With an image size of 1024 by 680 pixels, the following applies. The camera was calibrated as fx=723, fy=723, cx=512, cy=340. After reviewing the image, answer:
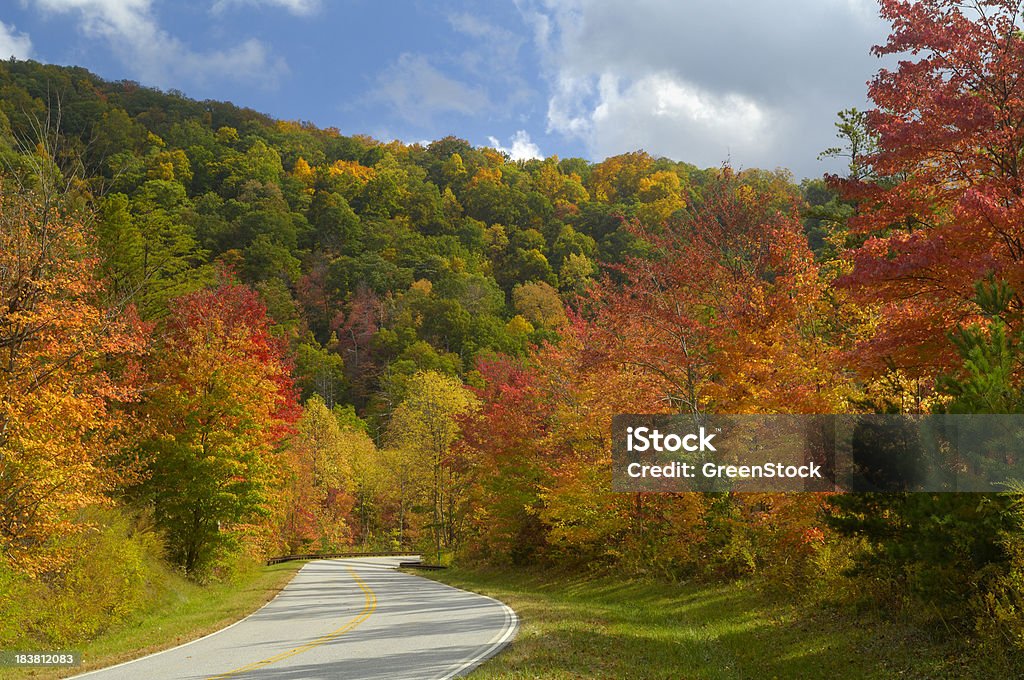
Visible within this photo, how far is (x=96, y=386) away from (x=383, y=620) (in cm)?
948

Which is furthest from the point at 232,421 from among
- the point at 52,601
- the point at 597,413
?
the point at 597,413

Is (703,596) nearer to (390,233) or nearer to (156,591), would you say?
(156,591)

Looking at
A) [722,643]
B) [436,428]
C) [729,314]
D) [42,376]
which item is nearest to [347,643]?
[722,643]

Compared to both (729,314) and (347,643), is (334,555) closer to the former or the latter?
(347,643)

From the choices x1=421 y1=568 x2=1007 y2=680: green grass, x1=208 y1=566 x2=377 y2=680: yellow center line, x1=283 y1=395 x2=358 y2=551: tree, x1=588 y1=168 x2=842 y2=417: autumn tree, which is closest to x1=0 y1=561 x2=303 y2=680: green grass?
x1=208 y1=566 x2=377 y2=680: yellow center line

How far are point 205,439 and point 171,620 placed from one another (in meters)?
8.18

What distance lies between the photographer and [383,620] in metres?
18.2

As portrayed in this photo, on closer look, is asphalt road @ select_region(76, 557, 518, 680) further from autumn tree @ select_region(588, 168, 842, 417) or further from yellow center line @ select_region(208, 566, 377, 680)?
autumn tree @ select_region(588, 168, 842, 417)

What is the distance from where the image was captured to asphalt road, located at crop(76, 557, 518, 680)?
37.6ft

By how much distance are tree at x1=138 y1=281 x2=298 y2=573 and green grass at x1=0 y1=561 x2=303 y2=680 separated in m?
2.24

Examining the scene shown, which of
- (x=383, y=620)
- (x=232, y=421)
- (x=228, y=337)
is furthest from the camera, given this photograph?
(x=228, y=337)

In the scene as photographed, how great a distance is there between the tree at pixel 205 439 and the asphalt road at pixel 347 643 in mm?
4903

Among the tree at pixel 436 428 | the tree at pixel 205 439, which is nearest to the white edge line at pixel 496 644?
the tree at pixel 205 439

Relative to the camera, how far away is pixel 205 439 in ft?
87.9
